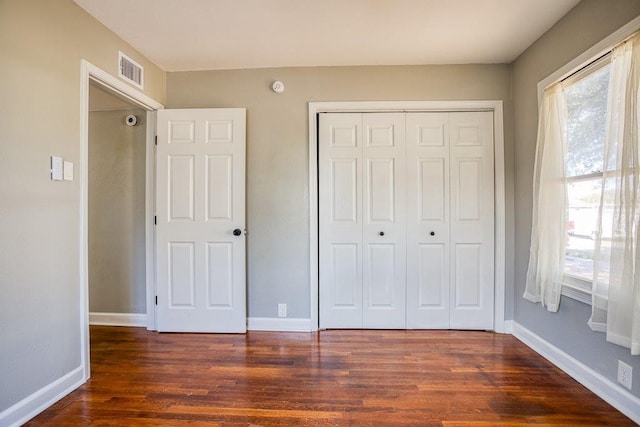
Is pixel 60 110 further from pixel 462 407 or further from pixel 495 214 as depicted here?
pixel 495 214

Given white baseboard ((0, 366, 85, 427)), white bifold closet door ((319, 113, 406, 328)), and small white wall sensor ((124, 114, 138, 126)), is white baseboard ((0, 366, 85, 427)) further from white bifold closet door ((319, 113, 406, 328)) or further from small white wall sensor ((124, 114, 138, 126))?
small white wall sensor ((124, 114, 138, 126))

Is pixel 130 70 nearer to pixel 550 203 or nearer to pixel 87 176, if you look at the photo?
pixel 87 176

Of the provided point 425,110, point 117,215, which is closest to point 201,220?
point 117,215

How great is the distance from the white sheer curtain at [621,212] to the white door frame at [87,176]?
3134 mm

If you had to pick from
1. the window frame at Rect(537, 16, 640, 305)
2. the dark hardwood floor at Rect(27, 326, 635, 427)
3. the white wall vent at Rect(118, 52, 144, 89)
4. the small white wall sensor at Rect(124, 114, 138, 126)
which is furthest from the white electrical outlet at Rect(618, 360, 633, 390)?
the small white wall sensor at Rect(124, 114, 138, 126)

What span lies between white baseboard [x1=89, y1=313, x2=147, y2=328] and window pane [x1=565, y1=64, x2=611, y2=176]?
12.7 ft

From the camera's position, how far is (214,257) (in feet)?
9.34

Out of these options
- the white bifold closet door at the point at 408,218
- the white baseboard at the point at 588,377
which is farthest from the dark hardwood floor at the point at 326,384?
the white bifold closet door at the point at 408,218

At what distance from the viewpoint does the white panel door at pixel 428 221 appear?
2887 mm

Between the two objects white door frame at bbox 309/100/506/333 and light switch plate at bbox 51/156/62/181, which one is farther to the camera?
white door frame at bbox 309/100/506/333

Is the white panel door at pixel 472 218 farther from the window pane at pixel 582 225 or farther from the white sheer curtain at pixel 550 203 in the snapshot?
the window pane at pixel 582 225

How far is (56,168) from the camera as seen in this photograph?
6.07 feet

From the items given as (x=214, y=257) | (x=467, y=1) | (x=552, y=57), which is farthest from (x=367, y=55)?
(x=214, y=257)

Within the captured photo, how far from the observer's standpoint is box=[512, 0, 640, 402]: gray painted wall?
5.96 feet
